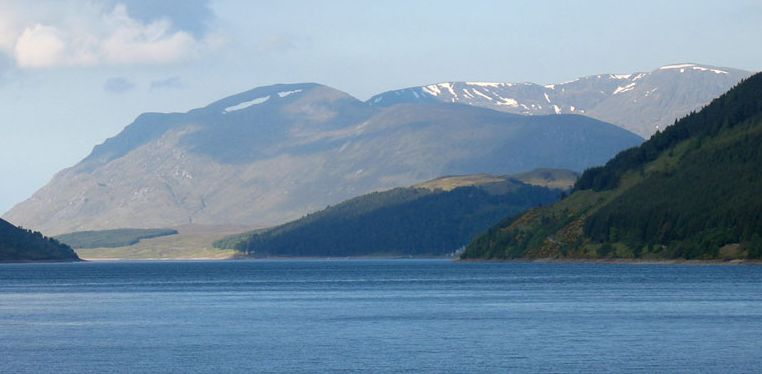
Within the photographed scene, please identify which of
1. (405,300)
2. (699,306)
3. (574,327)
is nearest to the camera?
(574,327)

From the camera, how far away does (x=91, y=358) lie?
109688 millimetres

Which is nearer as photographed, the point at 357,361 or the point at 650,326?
the point at 357,361

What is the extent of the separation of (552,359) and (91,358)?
118ft

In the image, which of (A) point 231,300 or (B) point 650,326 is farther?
(A) point 231,300

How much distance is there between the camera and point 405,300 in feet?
618

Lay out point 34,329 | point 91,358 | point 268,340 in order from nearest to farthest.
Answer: point 91,358 → point 268,340 → point 34,329

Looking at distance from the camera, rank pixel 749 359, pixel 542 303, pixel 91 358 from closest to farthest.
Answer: pixel 749 359 → pixel 91 358 → pixel 542 303

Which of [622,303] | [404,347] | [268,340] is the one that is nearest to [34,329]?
[268,340]

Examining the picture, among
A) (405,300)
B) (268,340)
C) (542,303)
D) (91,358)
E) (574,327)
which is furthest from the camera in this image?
(405,300)

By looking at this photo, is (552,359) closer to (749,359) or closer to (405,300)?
(749,359)

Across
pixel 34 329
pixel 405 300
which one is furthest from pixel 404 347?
pixel 405 300

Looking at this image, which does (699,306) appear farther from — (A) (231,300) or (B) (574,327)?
(A) (231,300)

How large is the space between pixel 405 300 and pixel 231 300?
86.1ft

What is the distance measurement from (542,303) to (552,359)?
230 feet
